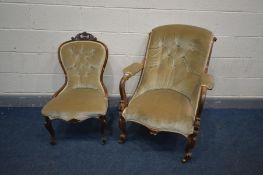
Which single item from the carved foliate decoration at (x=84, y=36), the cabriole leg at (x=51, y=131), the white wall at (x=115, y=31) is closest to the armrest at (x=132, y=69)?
the white wall at (x=115, y=31)

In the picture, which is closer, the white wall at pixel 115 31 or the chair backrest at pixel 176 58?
the chair backrest at pixel 176 58

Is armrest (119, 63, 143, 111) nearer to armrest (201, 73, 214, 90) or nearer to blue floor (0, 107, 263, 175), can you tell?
blue floor (0, 107, 263, 175)

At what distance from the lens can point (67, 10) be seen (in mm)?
2312

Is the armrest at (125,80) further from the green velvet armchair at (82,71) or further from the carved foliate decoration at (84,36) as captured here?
the carved foliate decoration at (84,36)

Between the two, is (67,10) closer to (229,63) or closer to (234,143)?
(229,63)

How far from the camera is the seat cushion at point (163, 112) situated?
1.84 metres

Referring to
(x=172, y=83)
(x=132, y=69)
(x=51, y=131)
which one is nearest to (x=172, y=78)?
(x=172, y=83)

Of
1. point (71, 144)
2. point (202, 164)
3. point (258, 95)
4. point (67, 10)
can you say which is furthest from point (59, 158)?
point (258, 95)

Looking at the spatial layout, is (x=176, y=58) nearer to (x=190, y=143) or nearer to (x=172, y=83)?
(x=172, y=83)

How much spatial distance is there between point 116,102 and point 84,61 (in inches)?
25.5

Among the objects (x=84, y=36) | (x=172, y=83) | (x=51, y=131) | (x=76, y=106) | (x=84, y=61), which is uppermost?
(x=84, y=36)

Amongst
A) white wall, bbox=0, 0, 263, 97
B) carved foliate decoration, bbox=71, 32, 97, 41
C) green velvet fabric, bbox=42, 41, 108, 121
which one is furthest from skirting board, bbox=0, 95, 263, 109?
carved foliate decoration, bbox=71, 32, 97, 41

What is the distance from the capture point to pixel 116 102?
2.74 meters

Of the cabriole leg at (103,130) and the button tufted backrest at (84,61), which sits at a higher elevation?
the button tufted backrest at (84,61)
